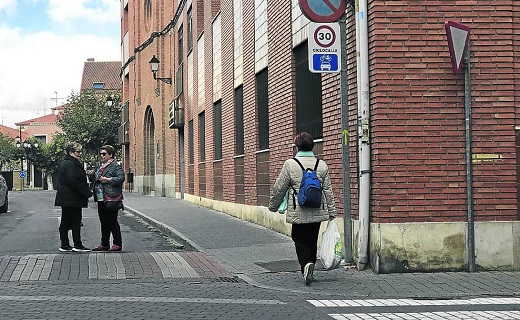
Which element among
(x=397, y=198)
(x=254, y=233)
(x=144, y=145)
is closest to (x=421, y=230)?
(x=397, y=198)

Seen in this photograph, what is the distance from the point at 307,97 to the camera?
13.6m

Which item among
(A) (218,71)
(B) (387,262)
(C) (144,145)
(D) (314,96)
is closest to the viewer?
(B) (387,262)

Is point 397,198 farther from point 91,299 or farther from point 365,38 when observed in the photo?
point 91,299

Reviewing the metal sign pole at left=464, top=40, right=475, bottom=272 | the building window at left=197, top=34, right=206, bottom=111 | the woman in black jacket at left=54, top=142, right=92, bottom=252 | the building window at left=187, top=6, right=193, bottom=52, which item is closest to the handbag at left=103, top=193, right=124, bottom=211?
the woman in black jacket at left=54, top=142, right=92, bottom=252

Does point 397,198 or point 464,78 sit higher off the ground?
point 464,78

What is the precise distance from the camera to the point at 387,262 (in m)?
9.75

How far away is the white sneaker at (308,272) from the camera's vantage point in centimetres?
891

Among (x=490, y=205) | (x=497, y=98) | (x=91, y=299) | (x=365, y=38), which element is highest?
(x=365, y=38)

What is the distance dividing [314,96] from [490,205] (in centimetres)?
407

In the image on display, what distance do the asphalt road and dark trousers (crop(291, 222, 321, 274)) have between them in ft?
1.60

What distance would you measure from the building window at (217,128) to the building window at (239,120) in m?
2.86

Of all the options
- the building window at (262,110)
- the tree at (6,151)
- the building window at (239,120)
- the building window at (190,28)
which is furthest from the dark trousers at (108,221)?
the tree at (6,151)

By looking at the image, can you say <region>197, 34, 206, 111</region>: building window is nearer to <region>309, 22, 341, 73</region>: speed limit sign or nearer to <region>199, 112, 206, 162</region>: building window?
<region>199, 112, 206, 162</region>: building window

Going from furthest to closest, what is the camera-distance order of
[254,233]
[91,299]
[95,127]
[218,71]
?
[95,127], [218,71], [254,233], [91,299]
